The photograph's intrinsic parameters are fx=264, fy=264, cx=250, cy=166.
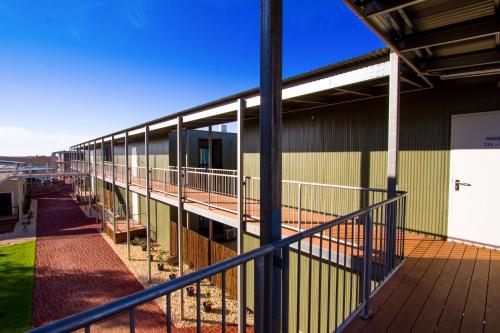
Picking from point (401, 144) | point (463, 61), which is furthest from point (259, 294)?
point (401, 144)

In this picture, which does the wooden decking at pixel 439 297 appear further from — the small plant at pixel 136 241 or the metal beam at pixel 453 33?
the small plant at pixel 136 241

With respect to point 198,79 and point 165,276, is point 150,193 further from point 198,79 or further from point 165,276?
point 198,79

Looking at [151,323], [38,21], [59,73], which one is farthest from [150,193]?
[59,73]

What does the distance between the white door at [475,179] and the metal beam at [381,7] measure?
3.70m

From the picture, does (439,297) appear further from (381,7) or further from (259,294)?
(381,7)

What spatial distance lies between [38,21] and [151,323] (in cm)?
948

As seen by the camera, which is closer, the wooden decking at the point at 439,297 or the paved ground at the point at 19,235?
the wooden decking at the point at 439,297

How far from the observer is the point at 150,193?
1087cm

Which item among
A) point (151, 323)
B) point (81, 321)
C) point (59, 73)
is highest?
point (59, 73)

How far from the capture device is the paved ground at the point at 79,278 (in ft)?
24.6

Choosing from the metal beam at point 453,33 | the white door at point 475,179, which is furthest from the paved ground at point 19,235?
the white door at point 475,179

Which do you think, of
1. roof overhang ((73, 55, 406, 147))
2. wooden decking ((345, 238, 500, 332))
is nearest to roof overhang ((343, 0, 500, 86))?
roof overhang ((73, 55, 406, 147))

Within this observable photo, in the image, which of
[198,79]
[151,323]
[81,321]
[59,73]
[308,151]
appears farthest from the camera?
[198,79]

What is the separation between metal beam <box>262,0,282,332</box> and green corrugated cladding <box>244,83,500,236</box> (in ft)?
17.3
